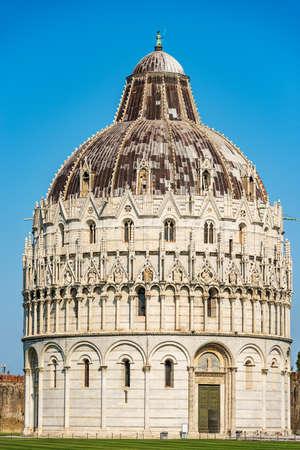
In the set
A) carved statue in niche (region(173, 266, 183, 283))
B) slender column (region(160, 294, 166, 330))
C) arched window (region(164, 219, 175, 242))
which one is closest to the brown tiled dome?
arched window (region(164, 219, 175, 242))

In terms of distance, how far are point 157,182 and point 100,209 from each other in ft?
19.0

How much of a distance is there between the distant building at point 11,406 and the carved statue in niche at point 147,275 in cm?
2772

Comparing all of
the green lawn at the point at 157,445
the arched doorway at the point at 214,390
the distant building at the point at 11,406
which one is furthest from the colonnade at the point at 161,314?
the distant building at the point at 11,406

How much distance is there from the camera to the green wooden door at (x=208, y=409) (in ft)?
347

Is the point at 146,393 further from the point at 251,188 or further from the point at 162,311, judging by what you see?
the point at 251,188

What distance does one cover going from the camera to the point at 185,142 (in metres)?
113

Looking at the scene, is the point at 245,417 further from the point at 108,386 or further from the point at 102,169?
the point at 102,169

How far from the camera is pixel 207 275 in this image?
107m

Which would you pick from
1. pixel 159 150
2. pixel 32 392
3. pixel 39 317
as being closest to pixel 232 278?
pixel 159 150

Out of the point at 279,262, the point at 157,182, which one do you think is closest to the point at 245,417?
the point at 279,262

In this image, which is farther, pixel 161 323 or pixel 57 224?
pixel 57 224

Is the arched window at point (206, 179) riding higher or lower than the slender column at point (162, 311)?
higher

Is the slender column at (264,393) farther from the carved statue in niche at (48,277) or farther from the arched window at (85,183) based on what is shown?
the arched window at (85,183)

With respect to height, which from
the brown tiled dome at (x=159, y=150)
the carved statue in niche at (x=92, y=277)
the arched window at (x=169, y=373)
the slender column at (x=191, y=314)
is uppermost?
the brown tiled dome at (x=159, y=150)
